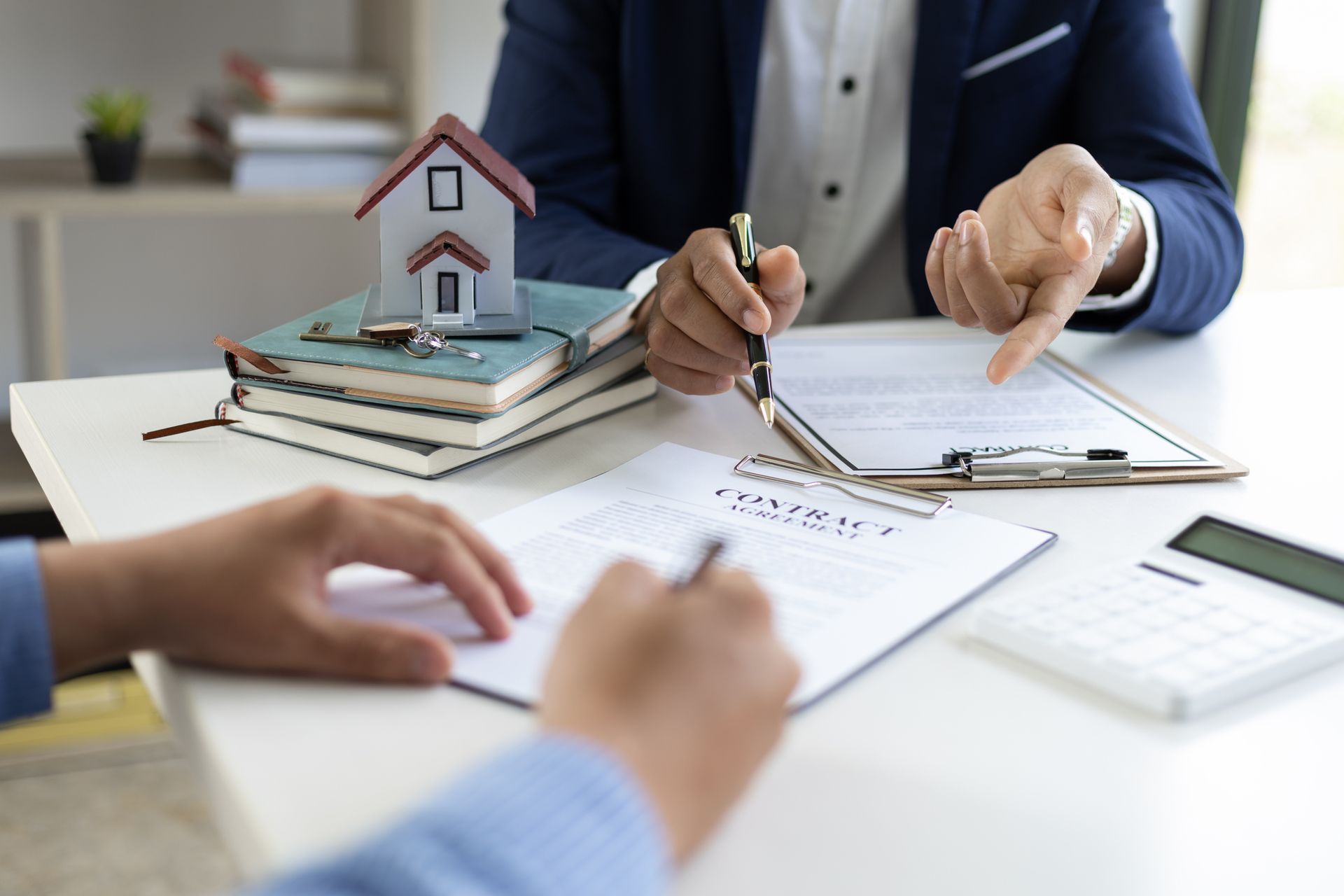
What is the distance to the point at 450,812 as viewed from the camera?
37 cm

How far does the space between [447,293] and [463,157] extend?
95mm

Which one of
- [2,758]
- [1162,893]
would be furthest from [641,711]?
[2,758]

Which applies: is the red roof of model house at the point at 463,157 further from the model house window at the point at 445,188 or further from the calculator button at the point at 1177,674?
the calculator button at the point at 1177,674

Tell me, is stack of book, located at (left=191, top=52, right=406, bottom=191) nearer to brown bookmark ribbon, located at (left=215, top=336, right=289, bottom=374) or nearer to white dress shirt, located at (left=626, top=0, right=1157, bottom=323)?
white dress shirt, located at (left=626, top=0, right=1157, bottom=323)

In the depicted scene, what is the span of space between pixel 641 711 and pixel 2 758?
1.61 meters

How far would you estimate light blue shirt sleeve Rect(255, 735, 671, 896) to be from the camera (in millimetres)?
356

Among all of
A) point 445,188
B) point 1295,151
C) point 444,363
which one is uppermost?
point 1295,151

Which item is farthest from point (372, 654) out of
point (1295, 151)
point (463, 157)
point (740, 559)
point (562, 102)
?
point (1295, 151)

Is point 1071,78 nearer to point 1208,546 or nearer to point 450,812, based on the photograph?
point 1208,546

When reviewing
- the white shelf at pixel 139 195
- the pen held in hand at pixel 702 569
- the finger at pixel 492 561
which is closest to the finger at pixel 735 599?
the pen held in hand at pixel 702 569

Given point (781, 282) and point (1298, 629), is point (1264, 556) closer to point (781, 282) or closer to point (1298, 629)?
point (1298, 629)

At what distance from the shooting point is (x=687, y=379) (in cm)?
89

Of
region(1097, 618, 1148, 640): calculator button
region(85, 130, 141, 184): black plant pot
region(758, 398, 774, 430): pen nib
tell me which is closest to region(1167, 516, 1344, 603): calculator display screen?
region(1097, 618, 1148, 640): calculator button

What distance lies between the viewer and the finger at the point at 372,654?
0.50 meters
